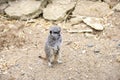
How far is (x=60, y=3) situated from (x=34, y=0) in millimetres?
584

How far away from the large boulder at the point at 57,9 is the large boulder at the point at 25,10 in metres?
0.18

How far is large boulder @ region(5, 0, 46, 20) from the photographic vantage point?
656cm

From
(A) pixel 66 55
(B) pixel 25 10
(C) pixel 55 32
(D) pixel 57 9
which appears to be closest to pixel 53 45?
(C) pixel 55 32

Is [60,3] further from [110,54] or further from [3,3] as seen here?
[110,54]

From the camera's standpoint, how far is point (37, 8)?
6.61 metres

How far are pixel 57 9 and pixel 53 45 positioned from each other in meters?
1.73

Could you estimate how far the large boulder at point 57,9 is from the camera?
6.43m

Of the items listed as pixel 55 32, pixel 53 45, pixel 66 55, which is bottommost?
pixel 66 55

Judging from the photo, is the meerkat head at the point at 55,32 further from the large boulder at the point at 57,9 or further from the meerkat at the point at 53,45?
the large boulder at the point at 57,9

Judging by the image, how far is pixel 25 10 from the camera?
21.7 ft

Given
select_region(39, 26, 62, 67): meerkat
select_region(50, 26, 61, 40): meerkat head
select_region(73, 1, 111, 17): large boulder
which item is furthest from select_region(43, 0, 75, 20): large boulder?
select_region(50, 26, 61, 40): meerkat head

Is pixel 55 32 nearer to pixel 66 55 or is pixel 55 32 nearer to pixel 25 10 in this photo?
pixel 66 55

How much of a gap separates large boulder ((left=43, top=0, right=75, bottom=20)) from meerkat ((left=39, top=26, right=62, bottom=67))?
142cm

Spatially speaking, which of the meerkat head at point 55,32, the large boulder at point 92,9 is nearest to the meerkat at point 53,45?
the meerkat head at point 55,32
